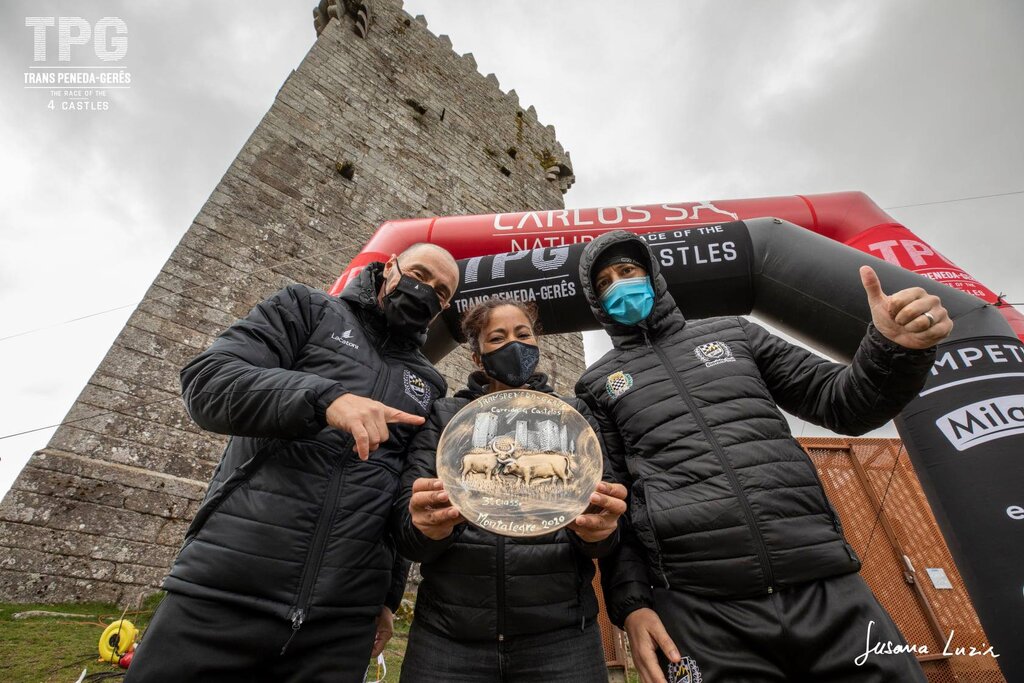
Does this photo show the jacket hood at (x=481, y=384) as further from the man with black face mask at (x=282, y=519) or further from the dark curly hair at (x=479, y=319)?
the man with black face mask at (x=282, y=519)

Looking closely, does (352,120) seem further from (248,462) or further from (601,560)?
(601,560)

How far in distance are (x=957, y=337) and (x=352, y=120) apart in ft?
22.8

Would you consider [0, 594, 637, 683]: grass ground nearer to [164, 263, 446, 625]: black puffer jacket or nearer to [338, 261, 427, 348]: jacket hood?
[164, 263, 446, 625]: black puffer jacket

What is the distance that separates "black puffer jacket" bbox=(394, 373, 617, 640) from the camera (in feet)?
3.68

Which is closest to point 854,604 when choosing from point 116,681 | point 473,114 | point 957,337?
point 957,337

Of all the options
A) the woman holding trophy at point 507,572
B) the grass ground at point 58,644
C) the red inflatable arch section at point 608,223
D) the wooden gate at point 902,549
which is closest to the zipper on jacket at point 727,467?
the woman holding trophy at point 507,572

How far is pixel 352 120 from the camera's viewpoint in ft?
20.6

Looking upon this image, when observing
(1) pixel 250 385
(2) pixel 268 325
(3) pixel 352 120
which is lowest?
(1) pixel 250 385

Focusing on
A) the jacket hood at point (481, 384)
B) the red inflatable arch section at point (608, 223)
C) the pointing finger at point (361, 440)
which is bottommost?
the pointing finger at point (361, 440)

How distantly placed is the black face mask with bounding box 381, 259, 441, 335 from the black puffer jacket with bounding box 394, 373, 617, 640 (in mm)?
563

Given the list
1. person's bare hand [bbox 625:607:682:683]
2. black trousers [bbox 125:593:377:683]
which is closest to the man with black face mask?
black trousers [bbox 125:593:377:683]

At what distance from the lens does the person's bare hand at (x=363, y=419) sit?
94cm

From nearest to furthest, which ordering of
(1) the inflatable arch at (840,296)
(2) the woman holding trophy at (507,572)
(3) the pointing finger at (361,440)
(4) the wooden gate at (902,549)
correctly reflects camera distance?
(3) the pointing finger at (361,440), (2) the woman holding trophy at (507,572), (1) the inflatable arch at (840,296), (4) the wooden gate at (902,549)

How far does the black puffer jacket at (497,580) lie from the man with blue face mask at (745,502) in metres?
0.18
